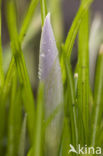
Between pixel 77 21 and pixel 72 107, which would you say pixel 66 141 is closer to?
pixel 72 107

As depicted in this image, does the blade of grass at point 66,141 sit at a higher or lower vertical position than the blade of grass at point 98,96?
lower

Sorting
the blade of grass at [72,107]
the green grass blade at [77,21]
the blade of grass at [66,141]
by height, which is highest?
the green grass blade at [77,21]

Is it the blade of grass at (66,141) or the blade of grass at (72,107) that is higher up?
the blade of grass at (72,107)

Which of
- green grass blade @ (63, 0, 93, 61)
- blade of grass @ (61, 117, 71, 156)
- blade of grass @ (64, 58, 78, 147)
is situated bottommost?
blade of grass @ (61, 117, 71, 156)

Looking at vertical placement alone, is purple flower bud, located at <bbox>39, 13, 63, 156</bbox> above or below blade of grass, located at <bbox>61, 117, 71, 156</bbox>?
above

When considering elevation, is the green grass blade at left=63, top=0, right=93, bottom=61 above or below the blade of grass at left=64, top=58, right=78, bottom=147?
above

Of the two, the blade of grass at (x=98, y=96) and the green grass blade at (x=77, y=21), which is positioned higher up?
the green grass blade at (x=77, y=21)

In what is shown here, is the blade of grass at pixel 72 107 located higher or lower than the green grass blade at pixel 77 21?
lower

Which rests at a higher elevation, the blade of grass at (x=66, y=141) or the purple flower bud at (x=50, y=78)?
the purple flower bud at (x=50, y=78)

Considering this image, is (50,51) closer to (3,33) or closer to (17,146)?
(17,146)
